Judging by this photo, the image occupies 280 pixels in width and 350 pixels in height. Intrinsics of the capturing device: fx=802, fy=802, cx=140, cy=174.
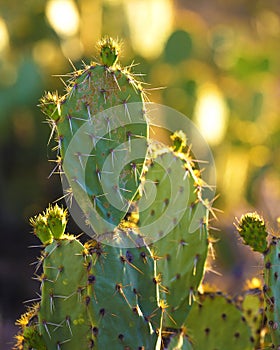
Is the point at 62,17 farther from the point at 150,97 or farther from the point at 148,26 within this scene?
the point at 150,97

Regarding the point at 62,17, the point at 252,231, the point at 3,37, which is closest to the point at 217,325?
the point at 252,231

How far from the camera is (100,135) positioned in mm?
1876

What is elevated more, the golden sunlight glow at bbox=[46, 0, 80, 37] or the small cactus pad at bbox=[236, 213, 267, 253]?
the golden sunlight glow at bbox=[46, 0, 80, 37]

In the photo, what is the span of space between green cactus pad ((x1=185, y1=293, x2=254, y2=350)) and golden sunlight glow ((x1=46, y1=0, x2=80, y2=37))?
4.54 metres

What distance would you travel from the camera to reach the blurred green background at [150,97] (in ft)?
19.7

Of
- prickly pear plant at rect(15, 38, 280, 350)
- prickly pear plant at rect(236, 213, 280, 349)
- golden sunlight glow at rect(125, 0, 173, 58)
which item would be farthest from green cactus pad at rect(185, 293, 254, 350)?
golden sunlight glow at rect(125, 0, 173, 58)

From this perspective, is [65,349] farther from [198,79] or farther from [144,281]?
[198,79]

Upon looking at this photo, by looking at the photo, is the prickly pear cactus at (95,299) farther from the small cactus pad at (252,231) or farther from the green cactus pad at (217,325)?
the green cactus pad at (217,325)

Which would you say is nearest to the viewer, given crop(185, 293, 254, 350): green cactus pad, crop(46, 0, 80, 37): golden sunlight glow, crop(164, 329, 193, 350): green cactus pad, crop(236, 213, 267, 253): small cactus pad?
crop(236, 213, 267, 253): small cactus pad

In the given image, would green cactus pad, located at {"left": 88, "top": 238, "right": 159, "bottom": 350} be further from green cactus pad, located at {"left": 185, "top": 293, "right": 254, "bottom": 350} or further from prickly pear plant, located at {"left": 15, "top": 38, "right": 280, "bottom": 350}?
green cactus pad, located at {"left": 185, "top": 293, "right": 254, "bottom": 350}

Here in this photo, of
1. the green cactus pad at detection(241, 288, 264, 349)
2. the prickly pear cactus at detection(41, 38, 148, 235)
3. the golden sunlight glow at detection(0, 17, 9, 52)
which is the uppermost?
the golden sunlight glow at detection(0, 17, 9, 52)

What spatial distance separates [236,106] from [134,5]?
1266 mm

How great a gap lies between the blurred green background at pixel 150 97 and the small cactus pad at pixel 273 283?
3380 millimetres

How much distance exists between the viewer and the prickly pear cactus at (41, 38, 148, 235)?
187 cm
